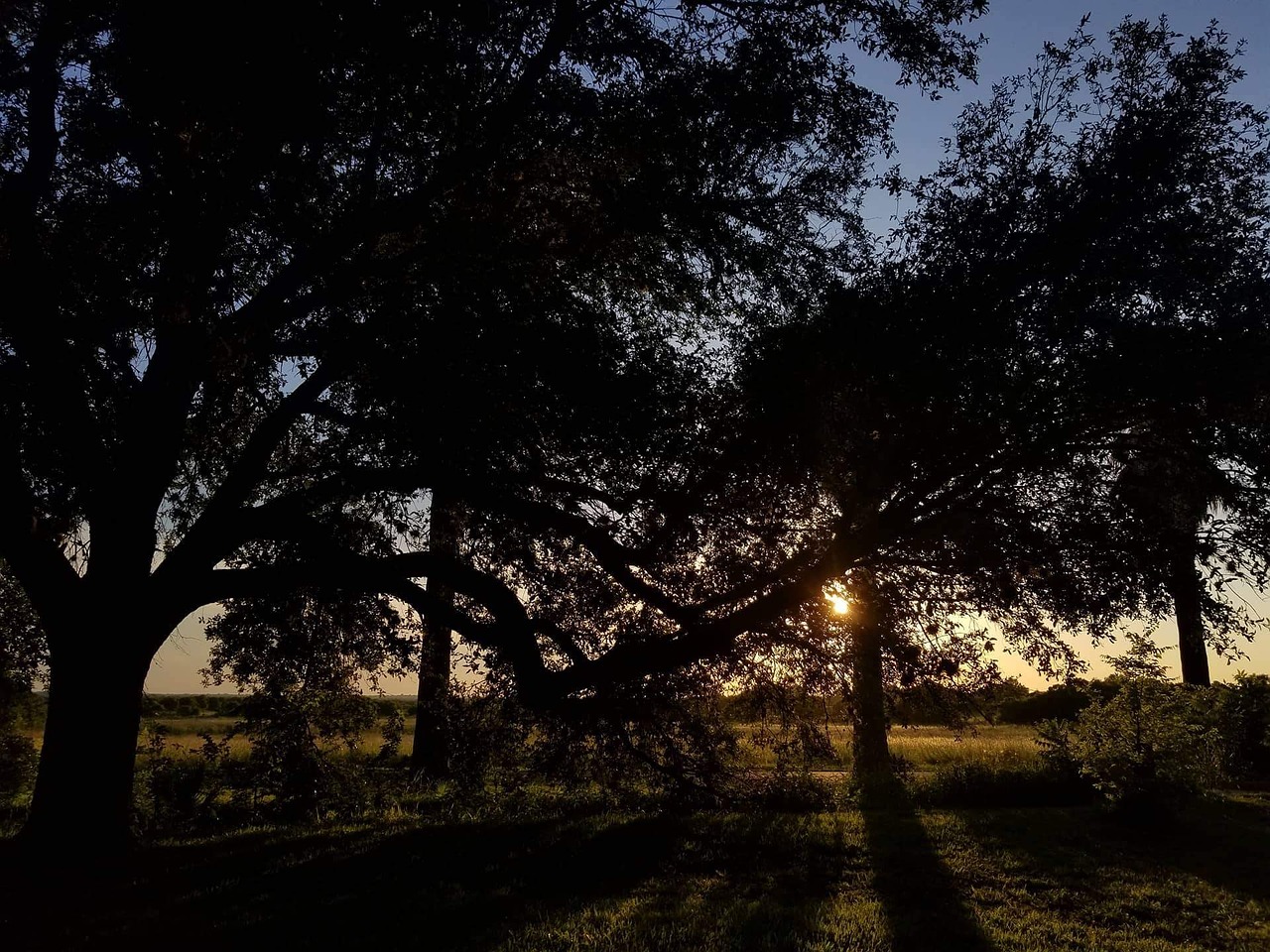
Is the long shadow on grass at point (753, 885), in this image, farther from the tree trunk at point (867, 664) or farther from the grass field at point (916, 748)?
the tree trunk at point (867, 664)

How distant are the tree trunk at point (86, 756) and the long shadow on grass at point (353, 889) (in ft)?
2.18

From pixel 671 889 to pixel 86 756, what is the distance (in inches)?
273

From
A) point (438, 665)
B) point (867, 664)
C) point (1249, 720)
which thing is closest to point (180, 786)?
point (438, 665)

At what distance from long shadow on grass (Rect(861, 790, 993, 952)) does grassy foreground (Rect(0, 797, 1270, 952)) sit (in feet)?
0.13

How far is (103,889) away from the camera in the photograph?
28.3 ft

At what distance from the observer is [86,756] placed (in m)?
9.99

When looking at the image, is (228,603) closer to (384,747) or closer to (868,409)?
(384,747)

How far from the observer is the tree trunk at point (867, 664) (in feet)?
36.0

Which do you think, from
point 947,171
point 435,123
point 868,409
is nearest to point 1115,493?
point 868,409

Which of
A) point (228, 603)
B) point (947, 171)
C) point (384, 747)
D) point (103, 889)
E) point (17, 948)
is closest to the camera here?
point (17, 948)

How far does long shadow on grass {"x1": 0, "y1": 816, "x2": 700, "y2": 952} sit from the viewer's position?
7.18 meters

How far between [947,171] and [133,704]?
38.9 ft

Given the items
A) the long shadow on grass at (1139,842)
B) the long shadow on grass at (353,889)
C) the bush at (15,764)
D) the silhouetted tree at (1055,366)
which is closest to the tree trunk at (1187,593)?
the silhouetted tree at (1055,366)

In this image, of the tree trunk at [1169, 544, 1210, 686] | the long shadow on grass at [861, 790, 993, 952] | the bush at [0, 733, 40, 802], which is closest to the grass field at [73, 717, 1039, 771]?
the bush at [0, 733, 40, 802]
